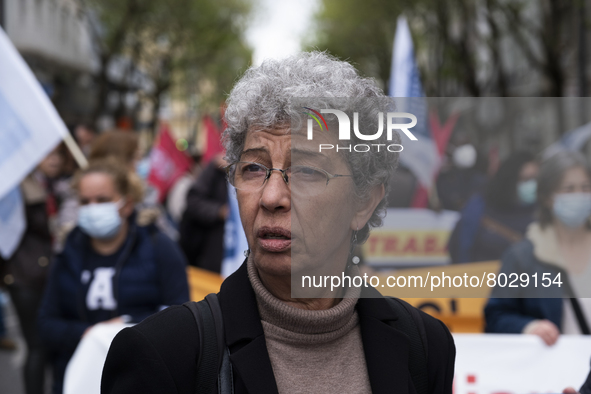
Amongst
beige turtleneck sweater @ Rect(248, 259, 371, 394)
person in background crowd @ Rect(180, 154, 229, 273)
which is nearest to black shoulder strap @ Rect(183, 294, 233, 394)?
beige turtleneck sweater @ Rect(248, 259, 371, 394)

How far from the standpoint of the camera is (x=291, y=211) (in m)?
1.54

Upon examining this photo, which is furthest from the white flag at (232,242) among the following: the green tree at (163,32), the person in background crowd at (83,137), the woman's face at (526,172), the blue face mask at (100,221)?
the green tree at (163,32)

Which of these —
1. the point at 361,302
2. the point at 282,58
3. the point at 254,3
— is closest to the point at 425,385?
the point at 361,302

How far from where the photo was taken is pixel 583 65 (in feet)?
36.6

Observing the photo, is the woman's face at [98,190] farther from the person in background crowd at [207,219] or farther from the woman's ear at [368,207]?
the woman's ear at [368,207]

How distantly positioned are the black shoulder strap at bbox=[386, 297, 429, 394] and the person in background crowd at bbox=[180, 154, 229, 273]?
3967 mm

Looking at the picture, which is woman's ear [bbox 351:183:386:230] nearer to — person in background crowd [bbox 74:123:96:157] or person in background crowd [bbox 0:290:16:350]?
person in background crowd [bbox 0:290:16:350]

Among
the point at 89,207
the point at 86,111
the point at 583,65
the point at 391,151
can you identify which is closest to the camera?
the point at 391,151

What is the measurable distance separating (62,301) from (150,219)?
2.31 feet

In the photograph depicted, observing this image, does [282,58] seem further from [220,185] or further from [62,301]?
[220,185]

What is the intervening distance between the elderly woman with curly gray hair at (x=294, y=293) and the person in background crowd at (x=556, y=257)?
14.5 inches

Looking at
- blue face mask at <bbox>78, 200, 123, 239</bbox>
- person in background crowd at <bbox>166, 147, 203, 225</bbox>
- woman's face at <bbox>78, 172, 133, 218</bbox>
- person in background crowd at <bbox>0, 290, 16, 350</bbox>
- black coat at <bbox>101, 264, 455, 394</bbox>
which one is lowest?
person in background crowd at <bbox>0, 290, 16, 350</bbox>

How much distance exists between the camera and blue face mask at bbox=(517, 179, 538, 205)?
4805 millimetres

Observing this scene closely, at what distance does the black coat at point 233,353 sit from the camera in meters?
1.51
